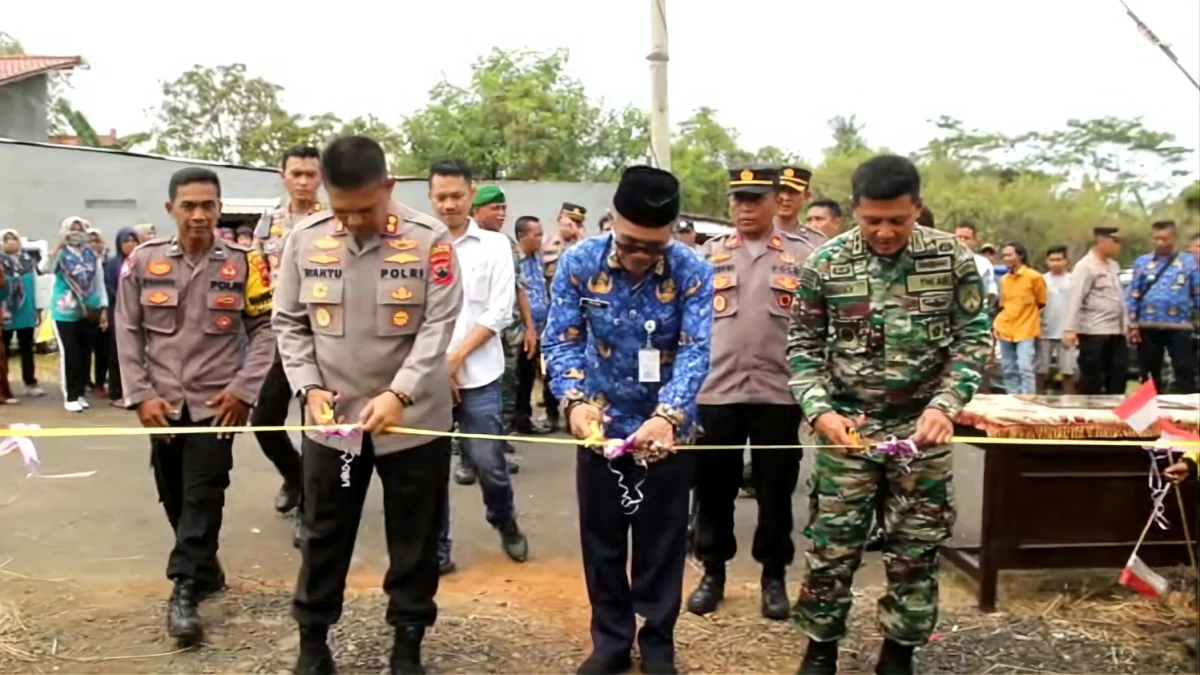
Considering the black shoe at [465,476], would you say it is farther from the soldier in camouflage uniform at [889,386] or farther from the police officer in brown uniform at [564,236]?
the soldier in camouflage uniform at [889,386]

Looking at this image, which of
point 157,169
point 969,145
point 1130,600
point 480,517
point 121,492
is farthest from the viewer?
point 969,145

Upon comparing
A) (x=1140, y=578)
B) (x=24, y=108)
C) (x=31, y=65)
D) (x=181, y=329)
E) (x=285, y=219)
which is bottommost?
(x=1140, y=578)

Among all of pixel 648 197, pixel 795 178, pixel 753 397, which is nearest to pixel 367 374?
pixel 648 197

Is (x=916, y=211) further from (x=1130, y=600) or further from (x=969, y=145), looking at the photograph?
(x=969, y=145)

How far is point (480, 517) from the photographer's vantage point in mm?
6145

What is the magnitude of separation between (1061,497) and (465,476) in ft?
12.2

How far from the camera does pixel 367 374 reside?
12.2 feet

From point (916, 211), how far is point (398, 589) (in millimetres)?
2237

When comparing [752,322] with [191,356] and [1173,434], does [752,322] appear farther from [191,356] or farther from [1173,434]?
[191,356]

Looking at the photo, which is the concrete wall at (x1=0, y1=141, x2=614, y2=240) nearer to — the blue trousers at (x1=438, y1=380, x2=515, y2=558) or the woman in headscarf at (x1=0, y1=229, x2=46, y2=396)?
the woman in headscarf at (x1=0, y1=229, x2=46, y2=396)

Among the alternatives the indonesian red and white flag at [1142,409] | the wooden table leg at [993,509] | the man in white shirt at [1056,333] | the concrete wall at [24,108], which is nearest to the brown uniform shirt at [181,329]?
the wooden table leg at [993,509]

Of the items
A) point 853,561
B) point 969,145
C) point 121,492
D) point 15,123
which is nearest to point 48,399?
point 121,492

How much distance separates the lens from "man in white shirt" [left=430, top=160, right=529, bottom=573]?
5047 millimetres

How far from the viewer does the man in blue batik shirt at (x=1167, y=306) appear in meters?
9.98
